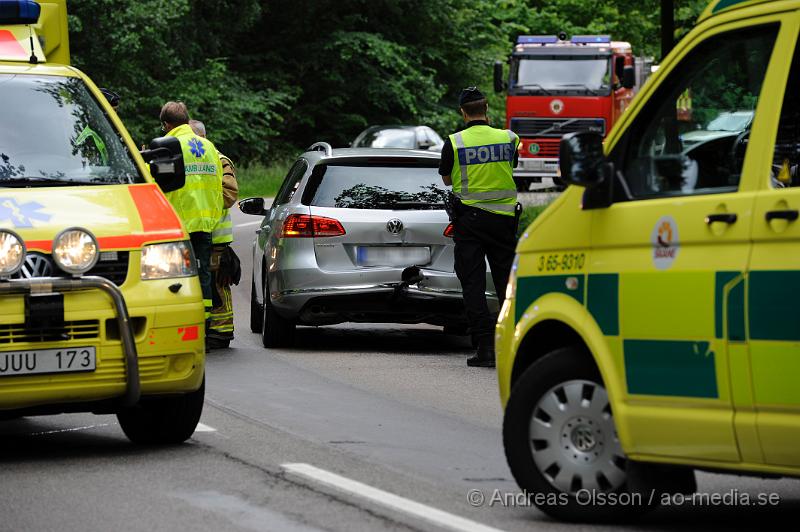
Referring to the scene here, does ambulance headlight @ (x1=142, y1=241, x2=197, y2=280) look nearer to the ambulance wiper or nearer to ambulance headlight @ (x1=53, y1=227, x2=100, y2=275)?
ambulance headlight @ (x1=53, y1=227, x2=100, y2=275)

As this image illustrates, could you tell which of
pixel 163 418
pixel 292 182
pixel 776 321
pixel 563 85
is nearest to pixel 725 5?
pixel 776 321

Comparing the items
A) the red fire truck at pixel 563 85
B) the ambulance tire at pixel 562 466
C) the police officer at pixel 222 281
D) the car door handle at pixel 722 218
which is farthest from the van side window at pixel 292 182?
the red fire truck at pixel 563 85

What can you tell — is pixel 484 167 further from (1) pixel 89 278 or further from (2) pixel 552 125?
(2) pixel 552 125

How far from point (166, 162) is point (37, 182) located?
3.14ft

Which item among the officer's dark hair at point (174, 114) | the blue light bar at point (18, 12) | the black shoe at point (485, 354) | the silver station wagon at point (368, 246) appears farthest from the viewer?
the officer's dark hair at point (174, 114)

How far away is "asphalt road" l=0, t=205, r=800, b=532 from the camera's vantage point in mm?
6926

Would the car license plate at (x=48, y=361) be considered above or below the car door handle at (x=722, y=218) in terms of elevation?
below

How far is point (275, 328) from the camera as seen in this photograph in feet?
45.0

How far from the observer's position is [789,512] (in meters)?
7.10

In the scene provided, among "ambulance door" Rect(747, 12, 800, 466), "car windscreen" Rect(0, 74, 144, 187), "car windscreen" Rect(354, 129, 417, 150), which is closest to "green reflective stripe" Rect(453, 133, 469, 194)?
"car windscreen" Rect(0, 74, 144, 187)

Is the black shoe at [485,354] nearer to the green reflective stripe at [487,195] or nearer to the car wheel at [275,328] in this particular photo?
the green reflective stripe at [487,195]

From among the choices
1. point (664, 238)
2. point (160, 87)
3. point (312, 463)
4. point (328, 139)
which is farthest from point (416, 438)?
point (328, 139)

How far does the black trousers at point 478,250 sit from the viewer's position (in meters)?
12.4

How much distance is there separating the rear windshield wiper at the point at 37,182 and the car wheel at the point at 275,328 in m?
4.79
